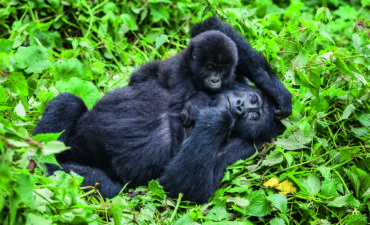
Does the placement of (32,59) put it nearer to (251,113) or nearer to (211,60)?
(211,60)

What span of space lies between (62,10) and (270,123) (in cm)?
298

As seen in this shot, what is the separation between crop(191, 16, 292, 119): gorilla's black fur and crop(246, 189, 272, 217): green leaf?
837 millimetres

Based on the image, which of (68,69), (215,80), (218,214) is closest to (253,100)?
(215,80)

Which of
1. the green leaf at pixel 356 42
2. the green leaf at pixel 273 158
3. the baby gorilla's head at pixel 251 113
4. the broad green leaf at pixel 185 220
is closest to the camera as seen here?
the broad green leaf at pixel 185 220

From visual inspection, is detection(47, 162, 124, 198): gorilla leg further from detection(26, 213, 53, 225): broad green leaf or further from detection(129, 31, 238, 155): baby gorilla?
→ detection(26, 213, 53, 225): broad green leaf

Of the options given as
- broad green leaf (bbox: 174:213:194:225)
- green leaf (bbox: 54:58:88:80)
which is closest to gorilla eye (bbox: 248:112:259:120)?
broad green leaf (bbox: 174:213:194:225)

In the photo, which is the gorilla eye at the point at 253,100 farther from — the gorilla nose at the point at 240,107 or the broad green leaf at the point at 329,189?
the broad green leaf at the point at 329,189

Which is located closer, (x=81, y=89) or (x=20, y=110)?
(x=20, y=110)

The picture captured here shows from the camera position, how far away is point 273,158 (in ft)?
11.5

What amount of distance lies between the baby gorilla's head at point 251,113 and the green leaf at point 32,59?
62.0 inches

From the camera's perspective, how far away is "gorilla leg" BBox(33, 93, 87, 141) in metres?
3.54

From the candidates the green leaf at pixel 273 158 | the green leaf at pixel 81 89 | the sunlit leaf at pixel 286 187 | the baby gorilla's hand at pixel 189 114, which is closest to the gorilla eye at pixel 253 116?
the green leaf at pixel 273 158

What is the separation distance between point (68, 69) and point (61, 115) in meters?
0.85

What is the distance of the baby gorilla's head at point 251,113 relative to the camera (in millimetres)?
3615
